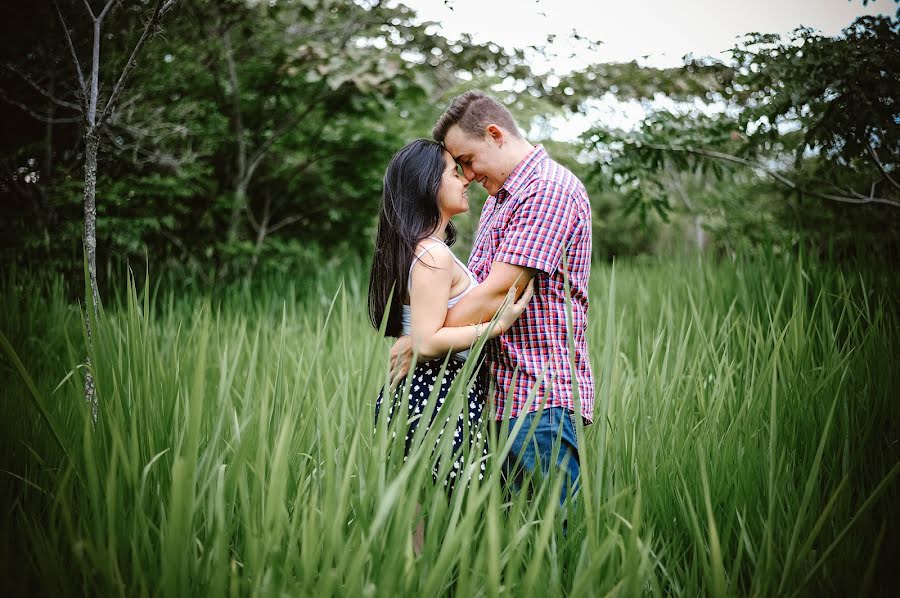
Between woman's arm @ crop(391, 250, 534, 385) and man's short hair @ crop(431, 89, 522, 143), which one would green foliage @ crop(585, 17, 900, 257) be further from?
woman's arm @ crop(391, 250, 534, 385)

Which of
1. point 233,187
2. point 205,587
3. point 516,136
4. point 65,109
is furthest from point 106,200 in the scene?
point 205,587

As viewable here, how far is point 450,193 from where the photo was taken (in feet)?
4.87

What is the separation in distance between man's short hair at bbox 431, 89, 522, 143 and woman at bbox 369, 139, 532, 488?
0.42ft

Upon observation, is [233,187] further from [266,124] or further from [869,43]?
[869,43]

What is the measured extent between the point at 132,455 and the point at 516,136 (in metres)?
1.20

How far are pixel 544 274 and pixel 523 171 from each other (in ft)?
0.93

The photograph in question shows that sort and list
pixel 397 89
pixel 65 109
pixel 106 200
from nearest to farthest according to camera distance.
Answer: pixel 65 109 → pixel 106 200 → pixel 397 89

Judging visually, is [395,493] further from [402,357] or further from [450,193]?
[450,193]

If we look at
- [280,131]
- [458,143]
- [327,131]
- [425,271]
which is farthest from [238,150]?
[425,271]

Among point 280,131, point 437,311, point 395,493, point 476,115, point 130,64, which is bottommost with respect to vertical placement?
point 395,493

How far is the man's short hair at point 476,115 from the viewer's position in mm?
1592

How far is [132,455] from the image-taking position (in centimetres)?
101


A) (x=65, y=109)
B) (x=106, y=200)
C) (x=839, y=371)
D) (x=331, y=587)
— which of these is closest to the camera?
(x=331, y=587)

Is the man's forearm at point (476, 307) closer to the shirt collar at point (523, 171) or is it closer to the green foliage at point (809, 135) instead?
the shirt collar at point (523, 171)
